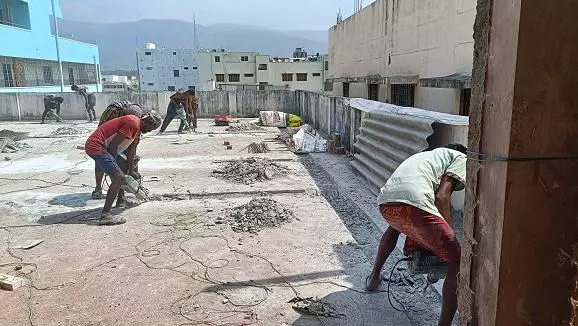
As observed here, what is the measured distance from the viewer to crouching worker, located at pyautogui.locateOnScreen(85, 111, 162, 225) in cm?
542

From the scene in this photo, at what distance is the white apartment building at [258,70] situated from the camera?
41.9 m

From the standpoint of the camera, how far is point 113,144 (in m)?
5.54

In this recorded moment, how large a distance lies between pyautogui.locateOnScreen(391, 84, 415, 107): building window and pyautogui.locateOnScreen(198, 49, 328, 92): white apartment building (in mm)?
30081

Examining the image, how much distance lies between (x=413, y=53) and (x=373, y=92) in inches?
143

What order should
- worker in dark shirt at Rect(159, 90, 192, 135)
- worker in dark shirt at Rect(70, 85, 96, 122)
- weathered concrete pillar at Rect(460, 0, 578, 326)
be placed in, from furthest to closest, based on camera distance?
worker in dark shirt at Rect(70, 85, 96, 122)
worker in dark shirt at Rect(159, 90, 192, 135)
weathered concrete pillar at Rect(460, 0, 578, 326)

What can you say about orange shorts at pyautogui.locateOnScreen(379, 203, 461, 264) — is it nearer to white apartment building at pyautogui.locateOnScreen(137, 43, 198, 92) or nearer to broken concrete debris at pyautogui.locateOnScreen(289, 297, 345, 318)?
broken concrete debris at pyautogui.locateOnScreen(289, 297, 345, 318)

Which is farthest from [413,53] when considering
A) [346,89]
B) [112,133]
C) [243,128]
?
[112,133]

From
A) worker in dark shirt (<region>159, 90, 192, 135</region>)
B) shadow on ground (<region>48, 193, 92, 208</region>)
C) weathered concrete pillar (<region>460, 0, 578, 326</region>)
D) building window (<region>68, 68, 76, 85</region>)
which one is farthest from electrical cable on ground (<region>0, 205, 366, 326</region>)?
building window (<region>68, 68, 76, 85</region>)

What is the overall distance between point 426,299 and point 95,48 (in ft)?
129

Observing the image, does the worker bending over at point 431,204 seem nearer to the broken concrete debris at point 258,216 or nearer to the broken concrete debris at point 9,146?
the broken concrete debris at point 258,216

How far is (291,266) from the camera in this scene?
4148 millimetres

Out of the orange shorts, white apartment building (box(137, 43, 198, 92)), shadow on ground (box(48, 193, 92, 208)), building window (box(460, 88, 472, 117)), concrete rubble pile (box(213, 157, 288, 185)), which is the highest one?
white apartment building (box(137, 43, 198, 92))

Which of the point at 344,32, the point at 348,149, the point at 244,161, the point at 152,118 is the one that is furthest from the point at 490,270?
the point at 344,32

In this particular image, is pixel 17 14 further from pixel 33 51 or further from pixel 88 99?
pixel 88 99
